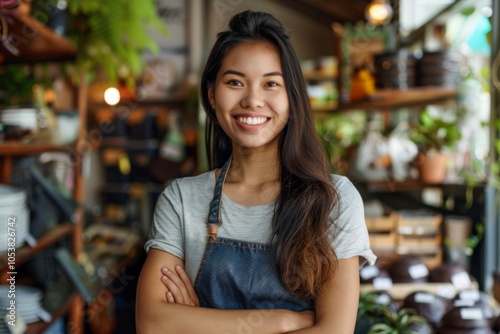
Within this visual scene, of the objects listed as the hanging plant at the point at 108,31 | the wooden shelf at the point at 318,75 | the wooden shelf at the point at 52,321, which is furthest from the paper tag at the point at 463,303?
the wooden shelf at the point at 318,75

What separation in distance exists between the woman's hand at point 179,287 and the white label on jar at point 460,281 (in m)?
1.39

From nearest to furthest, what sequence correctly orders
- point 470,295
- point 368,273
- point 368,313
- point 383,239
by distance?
point 368,313 < point 470,295 < point 368,273 < point 383,239

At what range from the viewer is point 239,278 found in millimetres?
1267

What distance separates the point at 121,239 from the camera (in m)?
5.05

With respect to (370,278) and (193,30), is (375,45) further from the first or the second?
(193,30)

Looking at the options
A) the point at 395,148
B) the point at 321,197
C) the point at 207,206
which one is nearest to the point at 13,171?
the point at 207,206

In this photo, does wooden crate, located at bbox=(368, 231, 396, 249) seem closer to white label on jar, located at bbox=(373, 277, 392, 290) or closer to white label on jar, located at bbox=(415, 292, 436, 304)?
white label on jar, located at bbox=(373, 277, 392, 290)

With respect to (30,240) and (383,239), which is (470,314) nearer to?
(383,239)

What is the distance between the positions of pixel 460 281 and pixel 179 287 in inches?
58.2

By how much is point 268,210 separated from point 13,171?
1610 millimetres

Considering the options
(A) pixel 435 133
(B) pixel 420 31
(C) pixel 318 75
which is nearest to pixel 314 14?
(C) pixel 318 75

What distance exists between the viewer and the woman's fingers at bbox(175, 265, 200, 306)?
1296 mm

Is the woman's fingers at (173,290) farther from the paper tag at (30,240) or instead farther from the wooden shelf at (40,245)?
the paper tag at (30,240)

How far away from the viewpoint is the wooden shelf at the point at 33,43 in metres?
2.03
